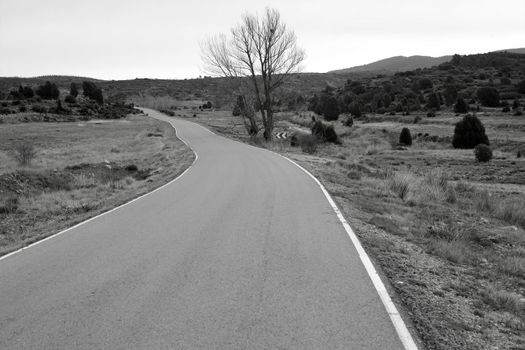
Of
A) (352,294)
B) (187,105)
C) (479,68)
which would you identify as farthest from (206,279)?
(187,105)

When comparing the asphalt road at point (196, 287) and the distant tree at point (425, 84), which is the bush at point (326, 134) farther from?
the distant tree at point (425, 84)

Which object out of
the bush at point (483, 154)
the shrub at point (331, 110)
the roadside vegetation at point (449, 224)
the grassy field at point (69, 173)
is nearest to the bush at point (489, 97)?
the roadside vegetation at point (449, 224)

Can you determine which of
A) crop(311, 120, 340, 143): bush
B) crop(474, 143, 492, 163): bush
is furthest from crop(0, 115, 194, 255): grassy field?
crop(474, 143, 492, 163): bush

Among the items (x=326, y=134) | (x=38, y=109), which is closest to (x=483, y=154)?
(x=326, y=134)

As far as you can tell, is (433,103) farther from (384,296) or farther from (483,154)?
(384,296)

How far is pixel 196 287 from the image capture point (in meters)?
5.79

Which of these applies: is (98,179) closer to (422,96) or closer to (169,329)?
(169,329)

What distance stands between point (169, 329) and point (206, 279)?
1513mm

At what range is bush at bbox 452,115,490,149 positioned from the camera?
3556 cm

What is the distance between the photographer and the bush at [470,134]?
1400 inches

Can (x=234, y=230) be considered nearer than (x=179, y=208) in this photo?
Yes

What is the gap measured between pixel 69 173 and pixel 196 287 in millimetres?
18693

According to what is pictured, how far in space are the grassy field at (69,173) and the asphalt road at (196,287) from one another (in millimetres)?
2356

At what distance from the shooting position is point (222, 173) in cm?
1891
